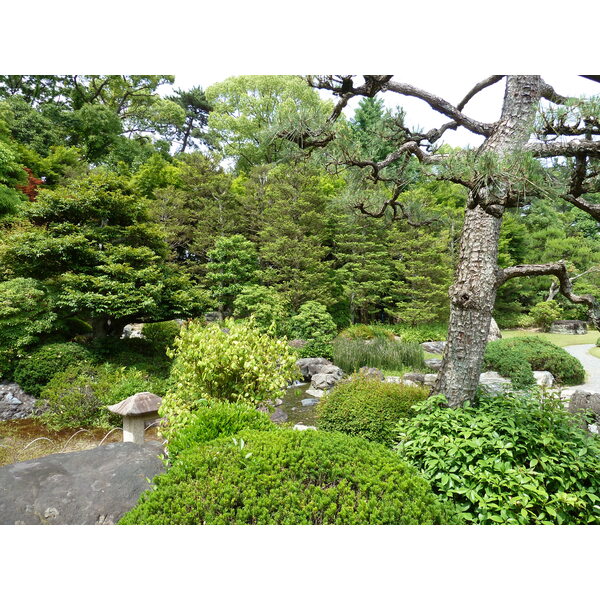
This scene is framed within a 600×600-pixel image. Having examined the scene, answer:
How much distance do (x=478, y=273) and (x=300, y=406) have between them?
2434mm

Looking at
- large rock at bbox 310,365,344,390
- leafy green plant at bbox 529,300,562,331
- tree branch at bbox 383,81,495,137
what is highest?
tree branch at bbox 383,81,495,137

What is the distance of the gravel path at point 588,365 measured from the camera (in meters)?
3.30

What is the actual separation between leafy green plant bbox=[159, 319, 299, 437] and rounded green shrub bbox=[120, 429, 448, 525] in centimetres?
87

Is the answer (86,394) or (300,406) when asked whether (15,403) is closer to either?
(86,394)

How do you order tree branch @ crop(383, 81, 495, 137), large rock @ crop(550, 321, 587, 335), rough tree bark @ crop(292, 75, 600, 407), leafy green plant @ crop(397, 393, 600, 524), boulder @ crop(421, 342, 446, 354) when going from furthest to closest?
boulder @ crop(421, 342, 446, 354), large rock @ crop(550, 321, 587, 335), tree branch @ crop(383, 81, 495, 137), rough tree bark @ crop(292, 75, 600, 407), leafy green plant @ crop(397, 393, 600, 524)

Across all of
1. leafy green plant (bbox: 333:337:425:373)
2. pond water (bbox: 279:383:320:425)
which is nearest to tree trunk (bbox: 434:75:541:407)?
pond water (bbox: 279:383:320:425)

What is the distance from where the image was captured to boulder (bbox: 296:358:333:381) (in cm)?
448

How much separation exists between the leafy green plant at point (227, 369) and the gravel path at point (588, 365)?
3.09 meters

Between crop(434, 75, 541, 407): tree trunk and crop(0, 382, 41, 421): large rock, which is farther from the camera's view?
crop(0, 382, 41, 421): large rock

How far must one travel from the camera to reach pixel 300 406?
12.3 feet

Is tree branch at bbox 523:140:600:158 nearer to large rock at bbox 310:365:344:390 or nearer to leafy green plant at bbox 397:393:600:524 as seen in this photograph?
leafy green plant at bbox 397:393:600:524

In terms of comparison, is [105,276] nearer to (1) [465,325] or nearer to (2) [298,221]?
(2) [298,221]

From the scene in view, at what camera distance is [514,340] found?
161 inches

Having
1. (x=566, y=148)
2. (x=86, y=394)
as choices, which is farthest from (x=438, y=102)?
(x=86, y=394)
